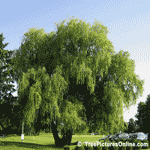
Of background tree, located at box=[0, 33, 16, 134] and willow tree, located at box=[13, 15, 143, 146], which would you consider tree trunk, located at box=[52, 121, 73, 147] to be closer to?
willow tree, located at box=[13, 15, 143, 146]

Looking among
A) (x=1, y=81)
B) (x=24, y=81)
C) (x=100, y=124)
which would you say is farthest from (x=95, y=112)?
(x=1, y=81)

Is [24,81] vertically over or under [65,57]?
under

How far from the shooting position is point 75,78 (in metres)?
20.8

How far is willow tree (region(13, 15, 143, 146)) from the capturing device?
18625 millimetres

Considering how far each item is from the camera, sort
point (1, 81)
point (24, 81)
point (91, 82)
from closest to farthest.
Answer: point (24, 81) → point (91, 82) → point (1, 81)

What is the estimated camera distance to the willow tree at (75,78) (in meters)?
18.6

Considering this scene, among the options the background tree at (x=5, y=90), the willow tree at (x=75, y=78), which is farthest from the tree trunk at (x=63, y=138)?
the background tree at (x=5, y=90)

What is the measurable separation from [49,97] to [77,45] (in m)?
6.10

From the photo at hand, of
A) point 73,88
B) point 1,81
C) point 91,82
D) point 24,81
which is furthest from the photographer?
point 1,81

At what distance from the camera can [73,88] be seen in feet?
69.2

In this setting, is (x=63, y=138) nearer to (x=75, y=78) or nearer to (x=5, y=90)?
(x=75, y=78)

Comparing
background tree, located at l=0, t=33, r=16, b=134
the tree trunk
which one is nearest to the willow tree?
the tree trunk

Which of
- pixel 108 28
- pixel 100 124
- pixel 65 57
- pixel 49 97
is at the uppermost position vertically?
pixel 108 28

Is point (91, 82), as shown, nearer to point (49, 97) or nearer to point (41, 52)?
point (49, 97)
